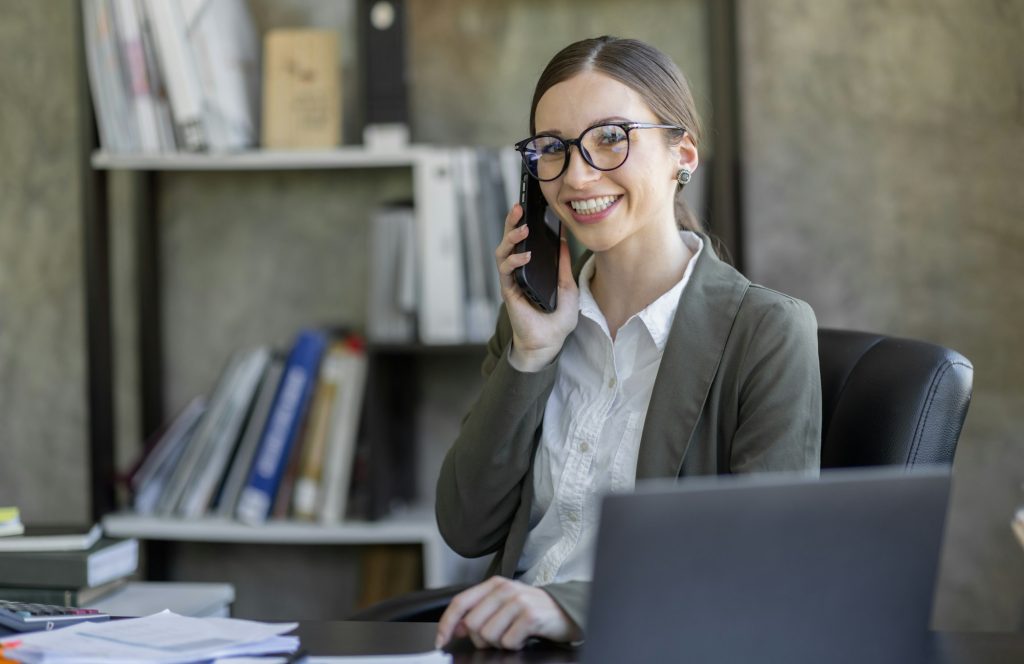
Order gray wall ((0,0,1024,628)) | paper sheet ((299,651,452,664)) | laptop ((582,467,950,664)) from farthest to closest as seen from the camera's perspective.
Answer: gray wall ((0,0,1024,628)) → paper sheet ((299,651,452,664)) → laptop ((582,467,950,664))

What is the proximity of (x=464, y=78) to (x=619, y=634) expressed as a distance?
1936 millimetres

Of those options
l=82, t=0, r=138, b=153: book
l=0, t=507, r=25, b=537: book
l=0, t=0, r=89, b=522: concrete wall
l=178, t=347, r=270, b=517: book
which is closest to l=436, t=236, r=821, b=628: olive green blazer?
l=0, t=507, r=25, b=537: book

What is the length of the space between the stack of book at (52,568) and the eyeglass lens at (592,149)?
878mm

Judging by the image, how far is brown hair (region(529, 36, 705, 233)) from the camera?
4.55 ft

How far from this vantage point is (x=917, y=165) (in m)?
2.40

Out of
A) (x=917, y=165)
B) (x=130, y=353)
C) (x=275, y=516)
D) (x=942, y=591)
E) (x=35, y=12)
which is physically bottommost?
(x=942, y=591)

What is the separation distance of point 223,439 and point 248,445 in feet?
0.20

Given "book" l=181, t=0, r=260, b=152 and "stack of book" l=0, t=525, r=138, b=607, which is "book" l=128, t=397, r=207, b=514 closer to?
"book" l=181, t=0, r=260, b=152

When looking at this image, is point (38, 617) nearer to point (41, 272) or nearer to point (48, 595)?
point (48, 595)

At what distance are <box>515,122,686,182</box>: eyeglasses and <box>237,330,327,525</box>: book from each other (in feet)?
3.65

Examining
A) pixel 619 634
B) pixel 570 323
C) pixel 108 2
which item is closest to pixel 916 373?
pixel 570 323

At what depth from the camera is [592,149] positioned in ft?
4.45

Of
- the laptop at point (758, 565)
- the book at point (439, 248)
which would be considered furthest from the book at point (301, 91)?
the laptop at point (758, 565)

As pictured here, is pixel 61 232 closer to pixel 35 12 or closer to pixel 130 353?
pixel 130 353
